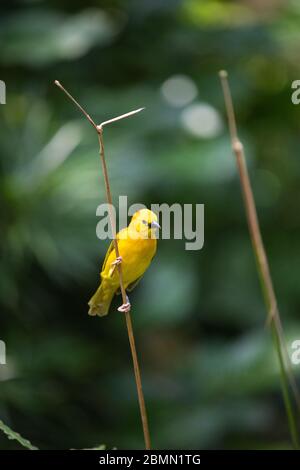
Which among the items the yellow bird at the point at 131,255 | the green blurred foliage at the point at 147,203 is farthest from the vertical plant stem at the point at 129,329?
the green blurred foliage at the point at 147,203

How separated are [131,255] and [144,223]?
0.23 feet

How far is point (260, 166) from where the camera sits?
4.39 metres

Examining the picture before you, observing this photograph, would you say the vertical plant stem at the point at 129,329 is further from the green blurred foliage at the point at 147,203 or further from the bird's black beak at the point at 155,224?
the green blurred foliage at the point at 147,203

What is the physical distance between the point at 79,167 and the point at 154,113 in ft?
1.92

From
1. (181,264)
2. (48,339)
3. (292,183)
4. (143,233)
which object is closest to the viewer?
(143,233)

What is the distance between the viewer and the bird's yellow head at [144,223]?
2.97 ft

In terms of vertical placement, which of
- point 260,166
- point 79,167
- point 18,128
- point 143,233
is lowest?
point 143,233

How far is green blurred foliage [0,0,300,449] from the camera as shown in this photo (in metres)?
3.26

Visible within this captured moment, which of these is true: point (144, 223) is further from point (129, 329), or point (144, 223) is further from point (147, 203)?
point (147, 203)

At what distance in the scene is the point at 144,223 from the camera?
0.91 m

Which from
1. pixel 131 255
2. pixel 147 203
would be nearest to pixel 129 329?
pixel 131 255

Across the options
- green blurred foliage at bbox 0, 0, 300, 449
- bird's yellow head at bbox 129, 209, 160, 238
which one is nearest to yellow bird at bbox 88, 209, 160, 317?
bird's yellow head at bbox 129, 209, 160, 238

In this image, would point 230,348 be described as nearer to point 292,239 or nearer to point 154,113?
point 292,239

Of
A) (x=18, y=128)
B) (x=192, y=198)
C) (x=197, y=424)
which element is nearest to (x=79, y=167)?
(x=18, y=128)
